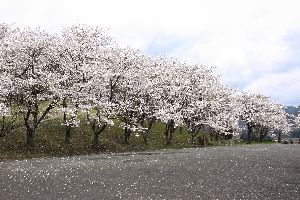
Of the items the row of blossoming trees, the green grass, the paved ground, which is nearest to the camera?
the paved ground

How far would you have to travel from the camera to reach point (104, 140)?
3425cm

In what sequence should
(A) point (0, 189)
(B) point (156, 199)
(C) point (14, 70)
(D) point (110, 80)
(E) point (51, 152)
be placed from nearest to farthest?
(B) point (156, 199) → (A) point (0, 189) → (E) point (51, 152) → (C) point (14, 70) → (D) point (110, 80)

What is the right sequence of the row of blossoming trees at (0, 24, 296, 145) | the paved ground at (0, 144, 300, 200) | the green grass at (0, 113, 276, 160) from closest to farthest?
the paved ground at (0, 144, 300, 200)
the green grass at (0, 113, 276, 160)
the row of blossoming trees at (0, 24, 296, 145)

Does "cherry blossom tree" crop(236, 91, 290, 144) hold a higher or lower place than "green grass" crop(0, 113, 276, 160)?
higher

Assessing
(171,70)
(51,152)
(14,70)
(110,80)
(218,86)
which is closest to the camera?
(51,152)

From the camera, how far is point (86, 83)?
28203 millimetres

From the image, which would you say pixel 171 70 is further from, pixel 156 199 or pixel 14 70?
pixel 156 199

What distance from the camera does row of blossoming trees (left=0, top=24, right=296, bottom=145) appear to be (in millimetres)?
27469

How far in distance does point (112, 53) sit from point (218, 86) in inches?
998

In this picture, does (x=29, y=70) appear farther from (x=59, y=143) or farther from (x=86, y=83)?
(x=59, y=143)

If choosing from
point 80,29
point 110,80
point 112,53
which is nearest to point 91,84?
point 110,80

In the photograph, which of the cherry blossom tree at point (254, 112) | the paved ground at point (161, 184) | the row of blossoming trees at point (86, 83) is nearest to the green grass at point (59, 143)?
the row of blossoming trees at point (86, 83)

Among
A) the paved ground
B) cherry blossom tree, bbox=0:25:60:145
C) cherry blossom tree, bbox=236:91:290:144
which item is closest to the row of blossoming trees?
cherry blossom tree, bbox=0:25:60:145

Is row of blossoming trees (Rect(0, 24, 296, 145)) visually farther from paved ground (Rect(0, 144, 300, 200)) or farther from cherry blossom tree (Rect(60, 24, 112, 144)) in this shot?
paved ground (Rect(0, 144, 300, 200))
